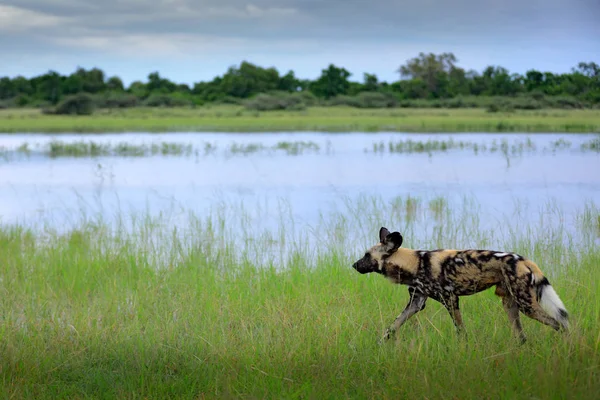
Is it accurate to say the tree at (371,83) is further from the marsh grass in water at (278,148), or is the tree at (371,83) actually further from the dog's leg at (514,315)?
the dog's leg at (514,315)

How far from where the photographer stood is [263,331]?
195 inches

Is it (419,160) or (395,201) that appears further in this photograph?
(419,160)

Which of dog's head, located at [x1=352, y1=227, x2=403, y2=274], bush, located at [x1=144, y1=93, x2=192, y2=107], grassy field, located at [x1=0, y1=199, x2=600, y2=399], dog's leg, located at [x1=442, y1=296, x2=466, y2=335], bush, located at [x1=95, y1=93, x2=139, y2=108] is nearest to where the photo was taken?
grassy field, located at [x1=0, y1=199, x2=600, y2=399]

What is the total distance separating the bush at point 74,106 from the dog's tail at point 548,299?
32.3 metres

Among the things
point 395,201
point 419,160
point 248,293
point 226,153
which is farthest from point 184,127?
point 248,293

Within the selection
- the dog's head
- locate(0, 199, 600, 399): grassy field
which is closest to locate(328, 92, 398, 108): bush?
locate(0, 199, 600, 399): grassy field

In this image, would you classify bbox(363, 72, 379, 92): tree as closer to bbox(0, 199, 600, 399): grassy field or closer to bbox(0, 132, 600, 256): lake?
bbox(0, 132, 600, 256): lake

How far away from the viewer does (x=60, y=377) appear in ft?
14.0

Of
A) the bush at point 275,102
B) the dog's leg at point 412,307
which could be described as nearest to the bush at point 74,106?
the bush at point 275,102

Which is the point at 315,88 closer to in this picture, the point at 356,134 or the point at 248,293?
the point at 356,134

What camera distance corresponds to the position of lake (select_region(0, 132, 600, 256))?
11008mm

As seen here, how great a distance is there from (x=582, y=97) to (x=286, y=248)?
1783cm

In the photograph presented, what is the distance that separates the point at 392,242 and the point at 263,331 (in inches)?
48.2

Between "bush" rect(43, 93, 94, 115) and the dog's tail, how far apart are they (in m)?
32.3
